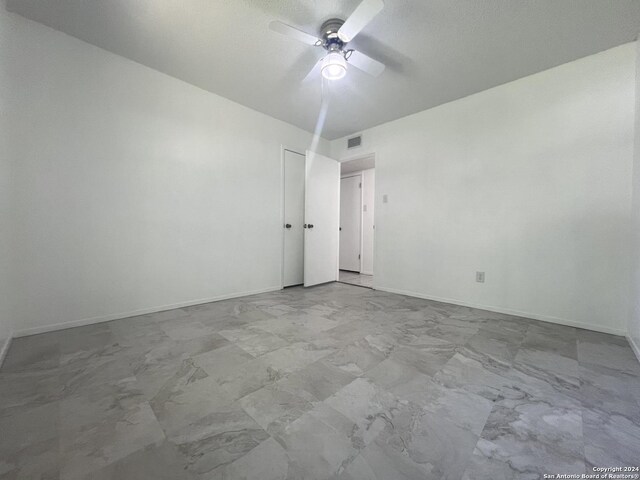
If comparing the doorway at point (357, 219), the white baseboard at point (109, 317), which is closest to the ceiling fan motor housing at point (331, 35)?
the white baseboard at point (109, 317)

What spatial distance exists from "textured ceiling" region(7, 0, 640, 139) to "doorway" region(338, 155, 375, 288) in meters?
2.51

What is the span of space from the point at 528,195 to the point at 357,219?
322cm

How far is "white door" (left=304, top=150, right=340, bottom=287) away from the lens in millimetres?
3668

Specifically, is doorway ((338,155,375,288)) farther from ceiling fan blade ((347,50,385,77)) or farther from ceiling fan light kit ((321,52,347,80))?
ceiling fan light kit ((321,52,347,80))

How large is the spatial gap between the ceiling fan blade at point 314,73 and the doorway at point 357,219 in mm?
2548

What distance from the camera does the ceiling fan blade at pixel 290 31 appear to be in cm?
158

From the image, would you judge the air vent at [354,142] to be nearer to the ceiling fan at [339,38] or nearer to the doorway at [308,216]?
the doorway at [308,216]

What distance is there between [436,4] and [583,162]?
75.5 inches

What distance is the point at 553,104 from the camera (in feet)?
7.45

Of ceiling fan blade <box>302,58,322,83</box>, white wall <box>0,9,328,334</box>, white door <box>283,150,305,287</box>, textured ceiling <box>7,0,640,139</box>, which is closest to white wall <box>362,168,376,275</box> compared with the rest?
white door <box>283,150,305,287</box>

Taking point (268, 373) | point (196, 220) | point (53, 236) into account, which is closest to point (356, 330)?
point (268, 373)

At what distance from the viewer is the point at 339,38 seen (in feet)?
6.02

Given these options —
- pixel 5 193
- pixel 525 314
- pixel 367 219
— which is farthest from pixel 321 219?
pixel 5 193

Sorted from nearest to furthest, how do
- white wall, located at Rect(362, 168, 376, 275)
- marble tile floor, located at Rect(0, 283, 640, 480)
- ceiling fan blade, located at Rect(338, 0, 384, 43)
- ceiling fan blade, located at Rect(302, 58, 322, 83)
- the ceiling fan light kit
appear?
marble tile floor, located at Rect(0, 283, 640, 480) → ceiling fan blade, located at Rect(338, 0, 384, 43) → the ceiling fan light kit → ceiling fan blade, located at Rect(302, 58, 322, 83) → white wall, located at Rect(362, 168, 376, 275)
